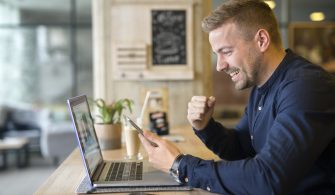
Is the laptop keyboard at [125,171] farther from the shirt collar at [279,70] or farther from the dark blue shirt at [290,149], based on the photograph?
the shirt collar at [279,70]

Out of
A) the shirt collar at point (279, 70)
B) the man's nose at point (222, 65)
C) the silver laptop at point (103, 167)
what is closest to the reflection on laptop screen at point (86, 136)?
the silver laptop at point (103, 167)

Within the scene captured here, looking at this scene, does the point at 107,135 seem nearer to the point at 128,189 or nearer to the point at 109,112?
the point at 109,112

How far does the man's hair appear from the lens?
1.33 m

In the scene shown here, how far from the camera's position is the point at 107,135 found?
1962mm

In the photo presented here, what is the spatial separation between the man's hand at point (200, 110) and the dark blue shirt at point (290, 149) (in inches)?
9.6

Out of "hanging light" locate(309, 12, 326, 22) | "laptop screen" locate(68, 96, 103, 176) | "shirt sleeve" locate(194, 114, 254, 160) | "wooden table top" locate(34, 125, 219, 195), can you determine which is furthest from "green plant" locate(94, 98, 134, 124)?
"hanging light" locate(309, 12, 326, 22)

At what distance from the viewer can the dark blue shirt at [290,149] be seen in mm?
1057


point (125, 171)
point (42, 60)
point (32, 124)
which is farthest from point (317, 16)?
point (125, 171)

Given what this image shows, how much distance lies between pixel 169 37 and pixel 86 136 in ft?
5.79

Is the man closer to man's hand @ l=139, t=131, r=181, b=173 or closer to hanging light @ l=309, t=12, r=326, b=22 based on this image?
man's hand @ l=139, t=131, r=181, b=173

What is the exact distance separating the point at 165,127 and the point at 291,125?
1409 mm

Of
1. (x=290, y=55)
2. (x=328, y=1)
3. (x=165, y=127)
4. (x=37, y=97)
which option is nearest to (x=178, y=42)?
(x=165, y=127)

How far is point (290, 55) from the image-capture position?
1.38m

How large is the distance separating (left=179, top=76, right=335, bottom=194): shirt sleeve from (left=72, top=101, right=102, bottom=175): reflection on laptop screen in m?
0.38
